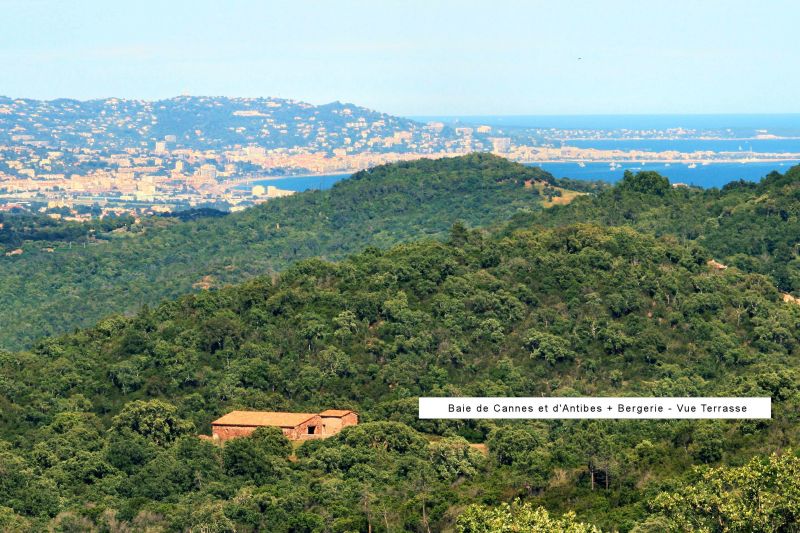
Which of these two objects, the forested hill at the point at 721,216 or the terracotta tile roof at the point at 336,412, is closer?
the terracotta tile roof at the point at 336,412

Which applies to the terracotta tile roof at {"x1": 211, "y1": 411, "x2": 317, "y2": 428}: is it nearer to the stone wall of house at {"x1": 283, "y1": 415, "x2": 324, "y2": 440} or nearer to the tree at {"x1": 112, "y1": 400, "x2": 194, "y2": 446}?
the stone wall of house at {"x1": 283, "y1": 415, "x2": 324, "y2": 440}

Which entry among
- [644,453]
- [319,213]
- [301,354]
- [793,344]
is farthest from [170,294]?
[644,453]

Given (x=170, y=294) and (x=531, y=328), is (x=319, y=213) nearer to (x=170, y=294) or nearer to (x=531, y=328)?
(x=170, y=294)

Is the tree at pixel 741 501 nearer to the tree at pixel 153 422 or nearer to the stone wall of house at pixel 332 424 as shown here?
the stone wall of house at pixel 332 424

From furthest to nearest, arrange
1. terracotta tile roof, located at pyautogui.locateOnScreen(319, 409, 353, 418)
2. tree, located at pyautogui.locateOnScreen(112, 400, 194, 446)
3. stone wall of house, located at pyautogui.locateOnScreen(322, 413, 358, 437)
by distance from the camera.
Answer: terracotta tile roof, located at pyautogui.locateOnScreen(319, 409, 353, 418), stone wall of house, located at pyautogui.locateOnScreen(322, 413, 358, 437), tree, located at pyautogui.locateOnScreen(112, 400, 194, 446)

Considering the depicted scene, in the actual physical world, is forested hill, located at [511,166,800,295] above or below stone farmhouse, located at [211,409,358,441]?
above

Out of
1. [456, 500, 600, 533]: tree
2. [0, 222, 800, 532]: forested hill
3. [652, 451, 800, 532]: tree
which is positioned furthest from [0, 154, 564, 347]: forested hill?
[456, 500, 600, 533]: tree

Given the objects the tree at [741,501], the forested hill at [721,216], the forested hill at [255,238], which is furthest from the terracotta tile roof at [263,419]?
the forested hill at [255,238]

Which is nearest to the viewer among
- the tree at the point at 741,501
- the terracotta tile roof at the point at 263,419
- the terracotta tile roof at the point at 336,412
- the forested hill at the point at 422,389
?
the tree at the point at 741,501
